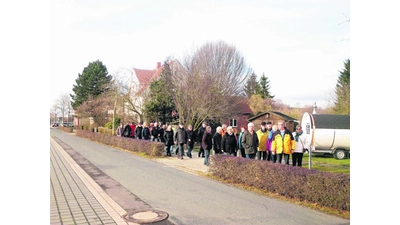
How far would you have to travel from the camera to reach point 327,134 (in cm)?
1145

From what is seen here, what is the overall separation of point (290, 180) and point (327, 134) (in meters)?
5.96

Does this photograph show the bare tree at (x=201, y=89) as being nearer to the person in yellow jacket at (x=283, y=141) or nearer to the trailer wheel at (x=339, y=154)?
the trailer wheel at (x=339, y=154)

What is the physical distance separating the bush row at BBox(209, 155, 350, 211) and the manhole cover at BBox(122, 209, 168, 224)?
7.89 feet

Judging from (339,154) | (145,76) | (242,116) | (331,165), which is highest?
(145,76)

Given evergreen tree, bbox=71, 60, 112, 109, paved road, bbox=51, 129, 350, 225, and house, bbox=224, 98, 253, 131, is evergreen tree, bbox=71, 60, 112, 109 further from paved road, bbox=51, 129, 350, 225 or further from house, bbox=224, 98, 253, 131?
paved road, bbox=51, 129, 350, 225

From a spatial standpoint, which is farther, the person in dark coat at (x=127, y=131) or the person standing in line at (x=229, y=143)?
the person in dark coat at (x=127, y=131)

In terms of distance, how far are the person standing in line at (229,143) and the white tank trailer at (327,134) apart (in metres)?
2.38

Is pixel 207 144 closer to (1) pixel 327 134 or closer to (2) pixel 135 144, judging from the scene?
(1) pixel 327 134

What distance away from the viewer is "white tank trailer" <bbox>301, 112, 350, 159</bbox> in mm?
7594

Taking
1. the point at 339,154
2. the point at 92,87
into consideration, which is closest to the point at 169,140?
the point at 339,154

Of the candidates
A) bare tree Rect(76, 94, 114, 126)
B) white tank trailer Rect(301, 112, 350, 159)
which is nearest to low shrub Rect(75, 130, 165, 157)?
white tank trailer Rect(301, 112, 350, 159)

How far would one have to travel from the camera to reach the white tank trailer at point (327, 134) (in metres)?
7.59

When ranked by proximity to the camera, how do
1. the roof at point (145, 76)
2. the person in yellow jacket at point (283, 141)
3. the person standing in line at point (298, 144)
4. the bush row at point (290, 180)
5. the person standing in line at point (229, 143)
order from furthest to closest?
the roof at point (145, 76) < the person standing in line at point (229, 143) < the person standing in line at point (298, 144) < the person in yellow jacket at point (283, 141) < the bush row at point (290, 180)

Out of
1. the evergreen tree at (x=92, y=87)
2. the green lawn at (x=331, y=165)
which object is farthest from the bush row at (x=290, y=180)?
the evergreen tree at (x=92, y=87)
